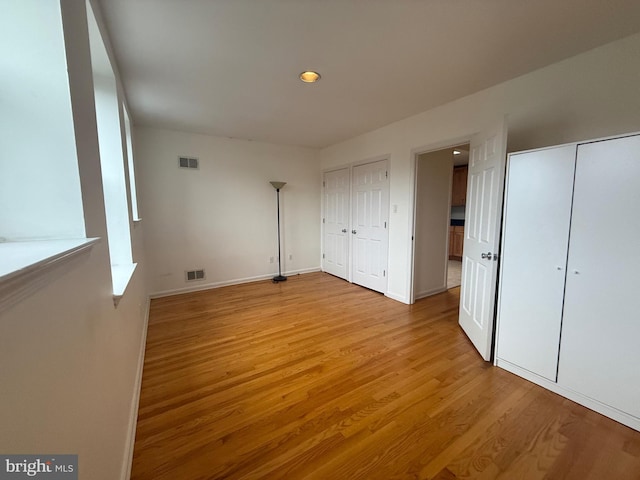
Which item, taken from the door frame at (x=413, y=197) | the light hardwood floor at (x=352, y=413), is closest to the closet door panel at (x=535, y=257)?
the light hardwood floor at (x=352, y=413)

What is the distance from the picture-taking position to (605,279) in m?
1.64

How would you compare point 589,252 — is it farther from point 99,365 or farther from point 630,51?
point 99,365

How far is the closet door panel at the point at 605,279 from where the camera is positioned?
154 centimetres

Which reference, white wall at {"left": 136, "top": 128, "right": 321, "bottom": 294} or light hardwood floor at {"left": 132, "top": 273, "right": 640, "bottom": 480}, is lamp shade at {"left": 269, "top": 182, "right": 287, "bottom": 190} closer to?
white wall at {"left": 136, "top": 128, "right": 321, "bottom": 294}

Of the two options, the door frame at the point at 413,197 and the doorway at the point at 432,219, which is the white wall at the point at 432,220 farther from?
the door frame at the point at 413,197

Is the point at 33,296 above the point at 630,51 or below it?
below

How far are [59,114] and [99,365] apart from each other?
2.89 ft

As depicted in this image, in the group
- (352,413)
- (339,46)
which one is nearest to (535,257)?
(352,413)

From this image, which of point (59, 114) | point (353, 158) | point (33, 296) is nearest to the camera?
point (33, 296)

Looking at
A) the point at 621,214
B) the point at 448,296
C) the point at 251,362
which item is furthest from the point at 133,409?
the point at 448,296

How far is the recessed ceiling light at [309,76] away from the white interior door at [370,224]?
1750mm

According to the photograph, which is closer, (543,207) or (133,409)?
(133,409)

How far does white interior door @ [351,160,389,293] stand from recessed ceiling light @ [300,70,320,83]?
1.75 m

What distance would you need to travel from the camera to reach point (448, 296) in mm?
3863
